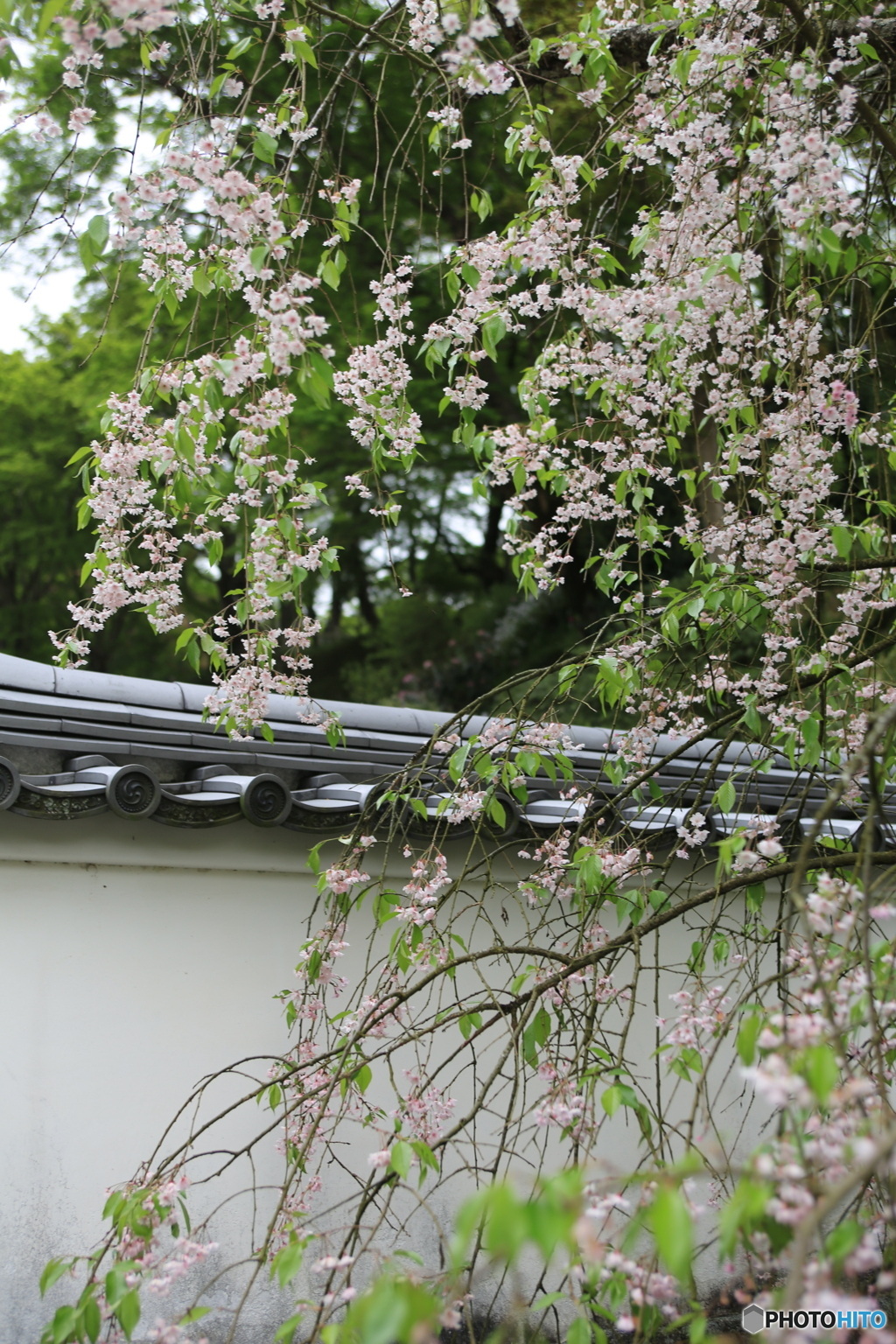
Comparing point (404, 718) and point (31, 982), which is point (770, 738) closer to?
point (404, 718)

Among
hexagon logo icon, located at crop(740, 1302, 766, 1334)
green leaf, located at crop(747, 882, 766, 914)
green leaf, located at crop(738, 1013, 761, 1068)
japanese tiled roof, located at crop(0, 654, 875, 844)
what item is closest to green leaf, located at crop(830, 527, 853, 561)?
japanese tiled roof, located at crop(0, 654, 875, 844)

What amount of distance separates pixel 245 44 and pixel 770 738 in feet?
5.71

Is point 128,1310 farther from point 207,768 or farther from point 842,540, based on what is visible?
point 842,540

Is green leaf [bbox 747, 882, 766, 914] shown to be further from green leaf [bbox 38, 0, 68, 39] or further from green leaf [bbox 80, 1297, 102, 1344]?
green leaf [bbox 38, 0, 68, 39]

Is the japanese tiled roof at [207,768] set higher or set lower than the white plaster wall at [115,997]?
higher

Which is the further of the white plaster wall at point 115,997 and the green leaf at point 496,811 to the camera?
the white plaster wall at point 115,997

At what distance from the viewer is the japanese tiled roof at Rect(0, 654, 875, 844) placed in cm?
242

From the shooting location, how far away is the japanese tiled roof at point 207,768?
242 cm

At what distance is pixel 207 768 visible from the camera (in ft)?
8.97

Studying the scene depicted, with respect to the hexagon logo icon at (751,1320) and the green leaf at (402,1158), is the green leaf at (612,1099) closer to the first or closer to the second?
the green leaf at (402,1158)

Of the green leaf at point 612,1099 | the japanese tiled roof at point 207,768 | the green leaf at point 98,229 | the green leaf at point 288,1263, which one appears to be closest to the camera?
the green leaf at point 288,1263

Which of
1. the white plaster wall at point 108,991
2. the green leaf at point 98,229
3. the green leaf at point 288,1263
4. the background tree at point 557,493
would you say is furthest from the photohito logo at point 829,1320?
the green leaf at point 98,229

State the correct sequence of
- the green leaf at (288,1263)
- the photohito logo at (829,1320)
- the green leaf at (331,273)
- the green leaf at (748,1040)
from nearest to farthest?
the green leaf at (748,1040)
the green leaf at (288,1263)
the photohito logo at (829,1320)
the green leaf at (331,273)

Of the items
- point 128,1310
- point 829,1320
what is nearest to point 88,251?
point 128,1310
